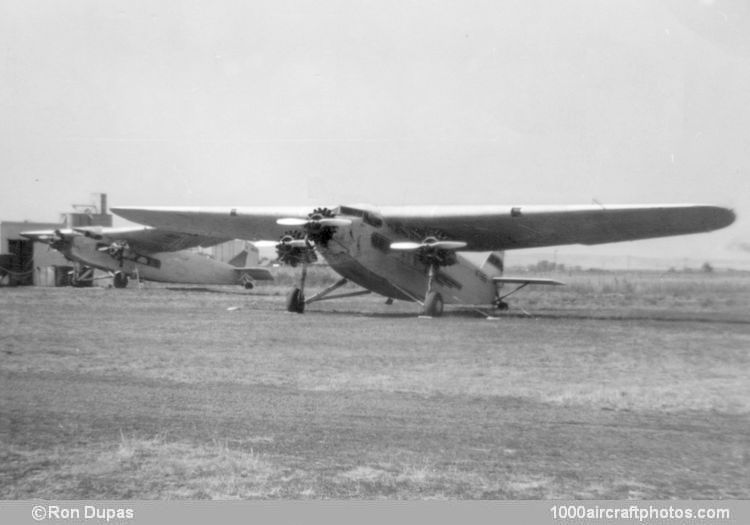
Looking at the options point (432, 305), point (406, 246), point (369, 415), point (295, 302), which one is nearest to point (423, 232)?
point (406, 246)

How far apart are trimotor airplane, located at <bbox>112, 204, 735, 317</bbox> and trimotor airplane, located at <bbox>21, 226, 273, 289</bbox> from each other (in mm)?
10900

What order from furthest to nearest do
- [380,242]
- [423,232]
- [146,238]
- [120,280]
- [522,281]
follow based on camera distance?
[120,280] < [146,238] < [522,281] < [423,232] < [380,242]

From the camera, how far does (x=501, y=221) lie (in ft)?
60.2

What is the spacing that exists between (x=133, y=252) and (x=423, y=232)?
64.4 ft

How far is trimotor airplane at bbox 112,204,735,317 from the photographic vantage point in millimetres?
16656

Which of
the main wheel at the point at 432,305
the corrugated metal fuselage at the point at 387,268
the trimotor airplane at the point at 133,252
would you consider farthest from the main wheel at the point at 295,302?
the trimotor airplane at the point at 133,252

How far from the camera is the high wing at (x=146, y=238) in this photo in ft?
107

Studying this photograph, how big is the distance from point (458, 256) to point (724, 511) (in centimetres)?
1676

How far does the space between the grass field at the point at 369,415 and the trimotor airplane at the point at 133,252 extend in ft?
67.7

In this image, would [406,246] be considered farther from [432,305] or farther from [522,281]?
[522,281]

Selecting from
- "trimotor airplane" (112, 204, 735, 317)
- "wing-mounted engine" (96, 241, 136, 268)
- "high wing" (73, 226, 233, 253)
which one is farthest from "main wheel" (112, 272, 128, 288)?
"trimotor airplane" (112, 204, 735, 317)

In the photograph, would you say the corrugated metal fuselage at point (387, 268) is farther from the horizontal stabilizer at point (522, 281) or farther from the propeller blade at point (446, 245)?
the horizontal stabilizer at point (522, 281)

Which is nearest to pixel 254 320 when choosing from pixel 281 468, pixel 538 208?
pixel 538 208

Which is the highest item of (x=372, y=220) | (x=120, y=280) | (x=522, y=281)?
(x=372, y=220)
